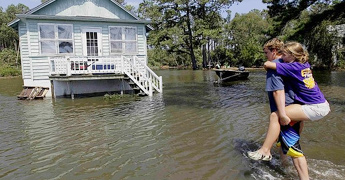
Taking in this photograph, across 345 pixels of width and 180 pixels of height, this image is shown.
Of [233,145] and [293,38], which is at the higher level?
[293,38]

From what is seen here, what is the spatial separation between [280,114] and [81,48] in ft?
41.3

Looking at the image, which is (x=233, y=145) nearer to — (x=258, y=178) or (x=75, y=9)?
(x=258, y=178)

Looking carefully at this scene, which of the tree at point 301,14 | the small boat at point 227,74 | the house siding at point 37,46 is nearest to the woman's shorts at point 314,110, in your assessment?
the house siding at point 37,46

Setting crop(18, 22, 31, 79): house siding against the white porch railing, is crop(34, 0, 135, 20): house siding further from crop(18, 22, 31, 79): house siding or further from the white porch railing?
the white porch railing

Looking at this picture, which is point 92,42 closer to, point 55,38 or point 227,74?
point 55,38

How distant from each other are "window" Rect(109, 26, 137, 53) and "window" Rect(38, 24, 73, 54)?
7.00 ft

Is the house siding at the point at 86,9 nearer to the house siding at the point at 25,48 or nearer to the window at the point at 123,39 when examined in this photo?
the window at the point at 123,39

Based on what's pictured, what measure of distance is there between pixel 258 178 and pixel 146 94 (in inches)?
363

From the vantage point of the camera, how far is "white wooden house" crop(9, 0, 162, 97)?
12562 millimetres

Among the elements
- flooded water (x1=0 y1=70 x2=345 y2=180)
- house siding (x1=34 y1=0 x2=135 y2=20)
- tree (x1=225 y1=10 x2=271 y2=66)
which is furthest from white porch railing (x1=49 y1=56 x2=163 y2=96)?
tree (x1=225 y1=10 x2=271 y2=66)

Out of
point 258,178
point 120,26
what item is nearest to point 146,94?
point 120,26

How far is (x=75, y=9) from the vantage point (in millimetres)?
14055

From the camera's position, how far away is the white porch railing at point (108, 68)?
12.3 m

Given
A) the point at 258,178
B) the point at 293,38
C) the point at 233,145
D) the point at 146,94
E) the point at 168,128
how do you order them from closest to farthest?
the point at 258,178, the point at 233,145, the point at 168,128, the point at 146,94, the point at 293,38
